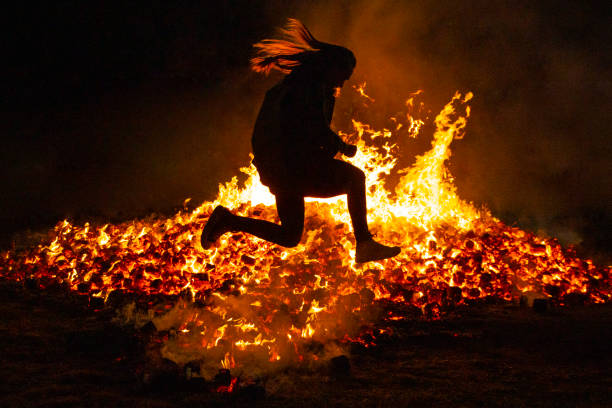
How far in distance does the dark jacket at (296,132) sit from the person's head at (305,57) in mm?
152

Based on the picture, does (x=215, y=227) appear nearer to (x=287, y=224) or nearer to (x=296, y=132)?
(x=287, y=224)

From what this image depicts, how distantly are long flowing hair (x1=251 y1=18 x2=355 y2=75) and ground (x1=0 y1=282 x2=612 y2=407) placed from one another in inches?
90.7

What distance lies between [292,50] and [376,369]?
2.55 metres

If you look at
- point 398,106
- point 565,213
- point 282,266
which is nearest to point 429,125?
point 398,106

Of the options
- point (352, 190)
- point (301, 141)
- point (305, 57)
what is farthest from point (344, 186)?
point (305, 57)

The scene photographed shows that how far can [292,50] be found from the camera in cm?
369

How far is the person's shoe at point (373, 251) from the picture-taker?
11.5ft

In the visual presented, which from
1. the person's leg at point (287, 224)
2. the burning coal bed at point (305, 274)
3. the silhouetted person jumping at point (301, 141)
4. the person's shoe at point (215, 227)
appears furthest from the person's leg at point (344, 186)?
the burning coal bed at point (305, 274)

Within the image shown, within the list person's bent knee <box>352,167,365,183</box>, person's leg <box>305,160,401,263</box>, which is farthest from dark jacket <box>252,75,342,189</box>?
person's bent knee <box>352,167,365,183</box>

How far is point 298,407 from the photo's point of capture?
8.40 feet

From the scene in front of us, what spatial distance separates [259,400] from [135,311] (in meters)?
2.24

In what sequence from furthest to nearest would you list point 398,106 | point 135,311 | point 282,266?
1. point 398,106
2. point 282,266
3. point 135,311

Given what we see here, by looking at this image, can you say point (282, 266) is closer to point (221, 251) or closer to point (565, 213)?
point (221, 251)

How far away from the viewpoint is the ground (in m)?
2.65
